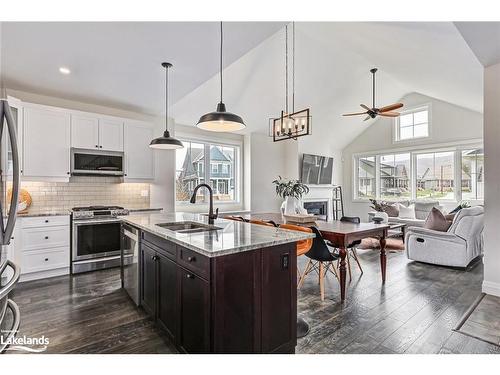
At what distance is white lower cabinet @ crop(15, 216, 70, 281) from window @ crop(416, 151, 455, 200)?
816 centimetres

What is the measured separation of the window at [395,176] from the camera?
7.68 m

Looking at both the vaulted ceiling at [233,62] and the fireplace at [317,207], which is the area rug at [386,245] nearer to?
the fireplace at [317,207]

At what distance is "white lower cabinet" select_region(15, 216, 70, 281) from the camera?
3506 mm

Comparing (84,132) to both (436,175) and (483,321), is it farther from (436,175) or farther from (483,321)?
(436,175)

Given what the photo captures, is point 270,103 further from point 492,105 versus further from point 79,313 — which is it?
point 79,313

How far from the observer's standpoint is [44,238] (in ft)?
12.0

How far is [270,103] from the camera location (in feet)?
19.7

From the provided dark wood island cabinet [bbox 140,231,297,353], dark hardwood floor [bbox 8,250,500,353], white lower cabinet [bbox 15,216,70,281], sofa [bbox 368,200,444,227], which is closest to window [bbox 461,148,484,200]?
sofa [bbox 368,200,444,227]

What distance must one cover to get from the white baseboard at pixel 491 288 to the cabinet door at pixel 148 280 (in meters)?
3.62

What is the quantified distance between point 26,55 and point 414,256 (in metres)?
5.88

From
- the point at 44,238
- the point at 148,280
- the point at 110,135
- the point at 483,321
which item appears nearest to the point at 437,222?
the point at 483,321

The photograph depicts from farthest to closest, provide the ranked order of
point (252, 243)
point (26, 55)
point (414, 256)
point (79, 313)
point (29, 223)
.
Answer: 1. point (414, 256)
2. point (29, 223)
3. point (26, 55)
4. point (79, 313)
5. point (252, 243)
